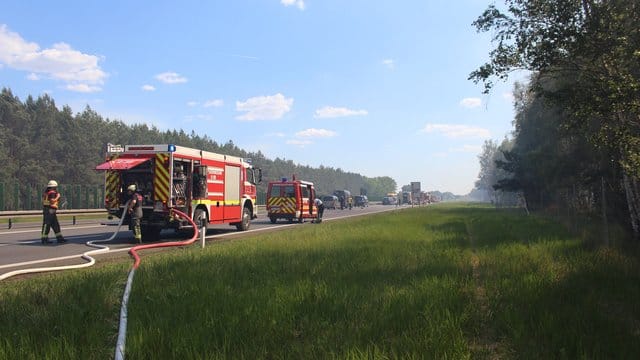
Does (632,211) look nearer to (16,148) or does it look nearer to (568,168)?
(568,168)

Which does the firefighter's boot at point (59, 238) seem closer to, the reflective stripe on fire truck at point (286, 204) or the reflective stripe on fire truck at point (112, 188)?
the reflective stripe on fire truck at point (112, 188)

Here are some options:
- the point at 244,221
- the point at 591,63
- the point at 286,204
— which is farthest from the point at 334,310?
the point at 286,204

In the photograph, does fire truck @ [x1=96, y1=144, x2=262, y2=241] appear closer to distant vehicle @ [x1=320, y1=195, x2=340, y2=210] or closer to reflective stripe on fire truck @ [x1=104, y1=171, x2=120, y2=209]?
reflective stripe on fire truck @ [x1=104, y1=171, x2=120, y2=209]

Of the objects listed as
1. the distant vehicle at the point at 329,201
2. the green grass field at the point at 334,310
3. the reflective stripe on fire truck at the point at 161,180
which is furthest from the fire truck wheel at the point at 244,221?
the distant vehicle at the point at 329,201

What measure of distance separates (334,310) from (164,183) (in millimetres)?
10328

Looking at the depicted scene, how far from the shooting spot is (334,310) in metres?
5.96

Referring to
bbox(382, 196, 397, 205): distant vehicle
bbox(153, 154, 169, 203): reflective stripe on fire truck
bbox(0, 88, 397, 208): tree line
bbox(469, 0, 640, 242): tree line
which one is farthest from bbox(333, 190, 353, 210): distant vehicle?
bbox(153, 154, 169, 203): reflective stripe on fire truck

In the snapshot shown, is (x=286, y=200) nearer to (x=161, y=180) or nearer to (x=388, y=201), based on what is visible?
(x=161, y=180)

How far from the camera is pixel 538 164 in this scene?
32.2 metres

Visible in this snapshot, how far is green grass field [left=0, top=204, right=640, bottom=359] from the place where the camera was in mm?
4605

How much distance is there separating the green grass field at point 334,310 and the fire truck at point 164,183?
16.9 ft

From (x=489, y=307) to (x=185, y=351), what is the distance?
3866 mm

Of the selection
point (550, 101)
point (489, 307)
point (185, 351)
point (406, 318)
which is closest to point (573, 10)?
point (550, 101)

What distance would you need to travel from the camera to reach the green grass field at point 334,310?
4605 millimetres
